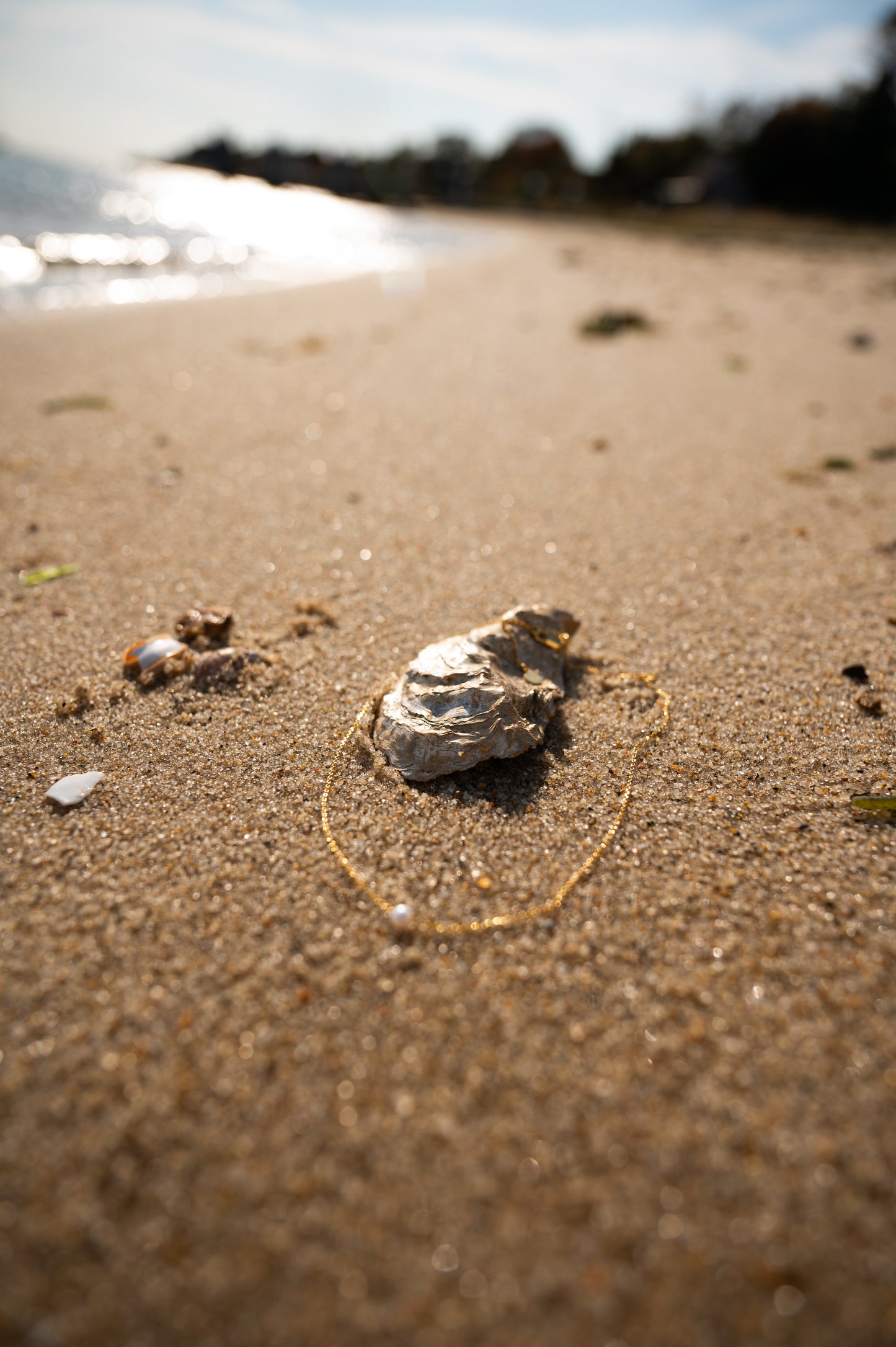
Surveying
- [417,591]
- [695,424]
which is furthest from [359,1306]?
[695,424]

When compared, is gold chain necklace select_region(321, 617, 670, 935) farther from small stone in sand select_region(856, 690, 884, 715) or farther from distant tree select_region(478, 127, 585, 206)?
distant tree select_region(478, 127, 585, 206)

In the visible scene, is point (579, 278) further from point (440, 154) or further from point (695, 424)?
point (440, 154)

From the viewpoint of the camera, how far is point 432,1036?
119 centimetres

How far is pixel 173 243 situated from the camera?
496 inches

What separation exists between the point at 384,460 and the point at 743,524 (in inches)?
66.4

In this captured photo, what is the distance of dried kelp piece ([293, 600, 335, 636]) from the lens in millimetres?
2174

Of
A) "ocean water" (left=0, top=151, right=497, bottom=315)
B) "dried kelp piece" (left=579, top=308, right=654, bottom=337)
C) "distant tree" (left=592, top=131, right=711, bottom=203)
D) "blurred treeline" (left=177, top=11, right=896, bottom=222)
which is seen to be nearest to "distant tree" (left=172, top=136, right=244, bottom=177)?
"blurred treeline" (left=177, top=11, right=896, bottom=222)

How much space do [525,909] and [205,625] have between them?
4.23 ft

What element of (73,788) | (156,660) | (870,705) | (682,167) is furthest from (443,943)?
(682,167)

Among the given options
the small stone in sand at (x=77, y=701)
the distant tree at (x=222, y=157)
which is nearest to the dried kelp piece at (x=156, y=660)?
the small stone in sand at (x=77, y=701)

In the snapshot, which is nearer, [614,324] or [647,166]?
[614,324]

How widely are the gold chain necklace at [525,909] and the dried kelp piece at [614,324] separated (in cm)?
469

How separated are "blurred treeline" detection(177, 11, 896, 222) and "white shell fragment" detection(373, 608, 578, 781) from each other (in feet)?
75.0

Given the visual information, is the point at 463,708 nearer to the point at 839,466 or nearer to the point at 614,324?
the point at 839,466
